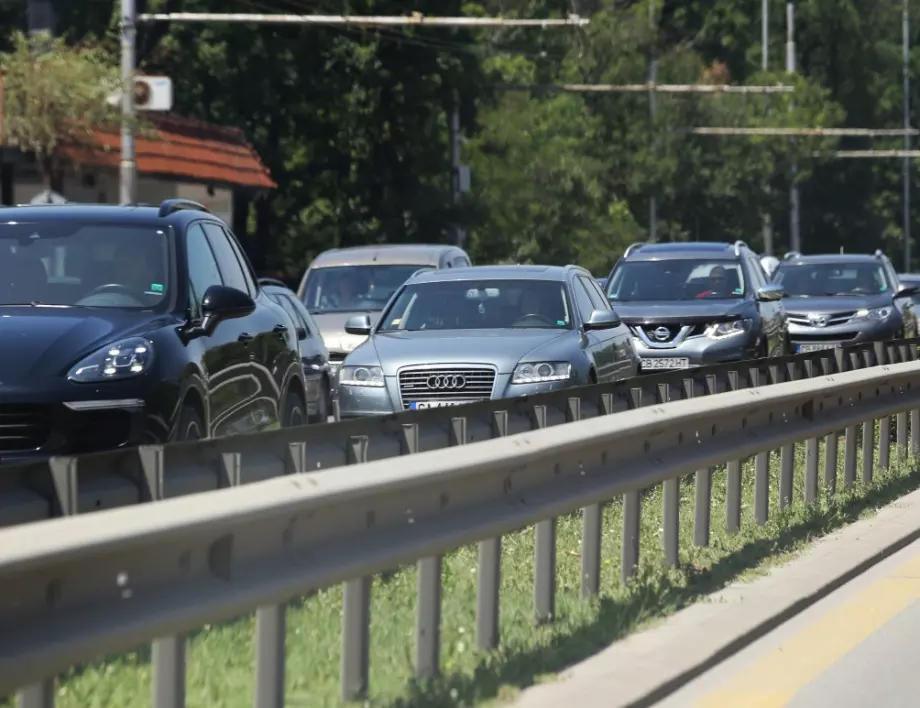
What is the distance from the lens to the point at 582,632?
7.17 meters

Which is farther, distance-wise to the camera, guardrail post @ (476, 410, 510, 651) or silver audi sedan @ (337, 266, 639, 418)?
silver audi sedan @ (337, 266, 639, 418)

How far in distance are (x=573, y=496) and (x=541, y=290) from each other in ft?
26.0

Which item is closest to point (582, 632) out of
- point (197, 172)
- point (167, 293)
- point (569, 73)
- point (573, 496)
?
point (573, 496)

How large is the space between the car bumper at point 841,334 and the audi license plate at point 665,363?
16.3 ft

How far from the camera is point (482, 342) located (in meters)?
14.0

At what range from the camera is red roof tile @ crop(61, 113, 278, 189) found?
33.9 meters

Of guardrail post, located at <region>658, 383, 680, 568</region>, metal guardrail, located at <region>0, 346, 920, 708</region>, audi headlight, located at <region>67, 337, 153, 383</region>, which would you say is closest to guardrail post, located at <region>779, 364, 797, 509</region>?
metal guardrail, located at <region>0, 346, 920, 708</region>

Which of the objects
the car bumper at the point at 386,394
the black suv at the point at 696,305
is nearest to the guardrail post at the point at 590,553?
the car bumper at the point at 386,394

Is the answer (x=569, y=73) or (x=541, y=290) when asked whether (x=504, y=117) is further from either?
(x=541, y=290)

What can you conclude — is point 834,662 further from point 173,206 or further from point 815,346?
point 815,346

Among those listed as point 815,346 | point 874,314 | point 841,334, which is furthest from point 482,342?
point 815,346

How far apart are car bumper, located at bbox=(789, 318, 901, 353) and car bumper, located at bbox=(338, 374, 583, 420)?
12.6 m

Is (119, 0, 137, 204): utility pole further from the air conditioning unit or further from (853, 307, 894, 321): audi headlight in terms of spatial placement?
(853, 307, 894, 321): audi headlight

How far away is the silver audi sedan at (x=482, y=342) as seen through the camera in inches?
539
